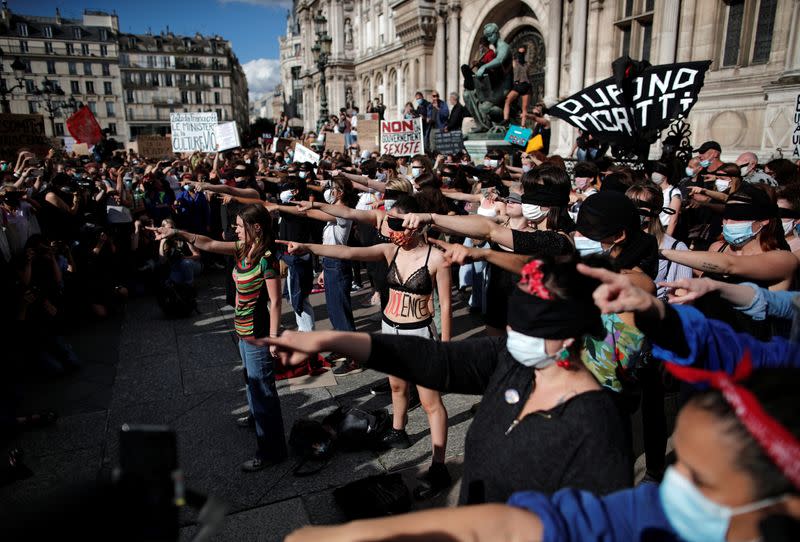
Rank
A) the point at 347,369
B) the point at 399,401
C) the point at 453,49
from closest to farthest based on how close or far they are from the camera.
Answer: the point at 399,401, the point at 347,369, the point at 453,49

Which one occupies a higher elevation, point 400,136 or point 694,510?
point 400,136

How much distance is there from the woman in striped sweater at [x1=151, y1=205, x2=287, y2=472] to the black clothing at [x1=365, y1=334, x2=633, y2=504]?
7.33 feet

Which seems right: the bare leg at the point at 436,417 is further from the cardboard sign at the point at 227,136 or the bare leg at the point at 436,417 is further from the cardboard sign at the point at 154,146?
the cardboard sign at the point at 154,146

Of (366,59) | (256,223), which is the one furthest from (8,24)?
(256,223)

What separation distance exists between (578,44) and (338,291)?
1370cm

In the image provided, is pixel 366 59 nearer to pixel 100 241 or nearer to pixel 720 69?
pixel 720 69

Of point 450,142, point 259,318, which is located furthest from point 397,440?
point 450,142

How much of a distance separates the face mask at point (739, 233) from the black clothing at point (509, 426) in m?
2.35

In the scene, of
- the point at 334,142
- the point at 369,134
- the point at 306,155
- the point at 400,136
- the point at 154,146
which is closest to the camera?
the point at 306,155

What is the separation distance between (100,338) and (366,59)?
1398 inches

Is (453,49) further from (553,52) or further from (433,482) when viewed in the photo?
(433,482)

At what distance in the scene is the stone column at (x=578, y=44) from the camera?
15.7 metres

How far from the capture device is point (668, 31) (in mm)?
13016

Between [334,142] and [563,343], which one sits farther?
[334,142]
